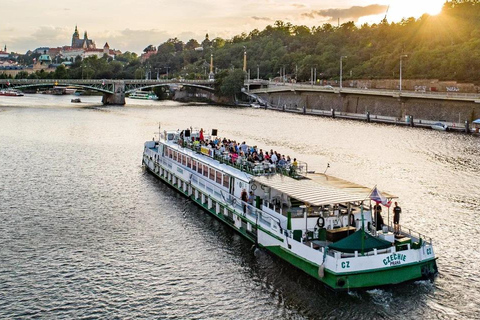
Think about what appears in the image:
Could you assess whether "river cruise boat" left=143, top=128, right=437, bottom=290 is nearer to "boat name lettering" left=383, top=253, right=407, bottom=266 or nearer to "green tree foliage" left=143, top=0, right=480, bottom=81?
"boat name lettering" left=383, top=253, right=407, bottom=266

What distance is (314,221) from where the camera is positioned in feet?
78.0

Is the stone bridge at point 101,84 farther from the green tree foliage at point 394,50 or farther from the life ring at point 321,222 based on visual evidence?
the life ring at point 321,222

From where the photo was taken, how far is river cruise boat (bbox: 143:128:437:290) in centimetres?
2088

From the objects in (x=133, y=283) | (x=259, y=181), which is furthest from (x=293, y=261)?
(x=133, y=283)

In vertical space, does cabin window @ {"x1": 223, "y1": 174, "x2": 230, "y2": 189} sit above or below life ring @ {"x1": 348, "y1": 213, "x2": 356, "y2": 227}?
above

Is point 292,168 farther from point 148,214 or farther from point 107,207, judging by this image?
point 107,207

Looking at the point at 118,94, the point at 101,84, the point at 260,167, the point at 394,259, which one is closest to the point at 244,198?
the point at 260,167

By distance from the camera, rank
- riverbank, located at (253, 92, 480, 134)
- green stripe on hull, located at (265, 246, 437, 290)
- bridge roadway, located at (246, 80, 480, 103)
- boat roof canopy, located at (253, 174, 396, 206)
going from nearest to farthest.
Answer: green stripe on hull, located at (265, 246, 437, 290) < boat roof canopy, located at (253, 174, 396, 206) < bridge roadway, located at (246, 80, 480, 103) < riverbank, located at (253, 92, 480, 134)

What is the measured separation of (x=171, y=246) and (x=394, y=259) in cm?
1051

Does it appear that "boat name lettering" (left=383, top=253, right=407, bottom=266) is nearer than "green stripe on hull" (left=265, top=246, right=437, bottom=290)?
No

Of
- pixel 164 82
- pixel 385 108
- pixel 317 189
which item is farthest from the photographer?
pixel 164 82

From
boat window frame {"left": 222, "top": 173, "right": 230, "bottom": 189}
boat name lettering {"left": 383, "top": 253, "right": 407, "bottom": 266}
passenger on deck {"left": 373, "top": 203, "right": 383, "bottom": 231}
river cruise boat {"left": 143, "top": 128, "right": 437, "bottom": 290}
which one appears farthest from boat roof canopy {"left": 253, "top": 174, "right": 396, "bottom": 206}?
boat window frame {"left": 222, "top": 173, "right": 230, "bottom": 189}

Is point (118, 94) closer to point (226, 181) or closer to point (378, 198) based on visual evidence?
point (226, 181)

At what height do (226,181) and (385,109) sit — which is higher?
(385,109)
